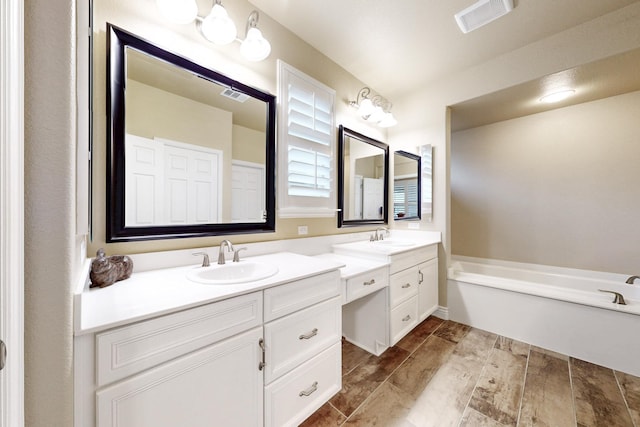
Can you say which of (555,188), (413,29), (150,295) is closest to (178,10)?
(150,295)

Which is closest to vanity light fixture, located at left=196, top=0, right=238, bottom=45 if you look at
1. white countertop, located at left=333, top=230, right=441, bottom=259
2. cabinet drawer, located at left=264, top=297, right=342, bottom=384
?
cabinet drawer, located at left=264, top=297, right=342, bottom=384

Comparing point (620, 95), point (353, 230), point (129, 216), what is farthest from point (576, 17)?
point (129, 216)

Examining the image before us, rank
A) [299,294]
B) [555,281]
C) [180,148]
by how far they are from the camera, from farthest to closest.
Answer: [555,281]
[180,148]
[299,294]

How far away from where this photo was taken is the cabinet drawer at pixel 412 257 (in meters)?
1.87

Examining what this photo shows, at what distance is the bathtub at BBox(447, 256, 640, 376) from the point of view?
165 centimetres

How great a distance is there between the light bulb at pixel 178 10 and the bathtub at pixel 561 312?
2.89m

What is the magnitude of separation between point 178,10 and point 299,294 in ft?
4.97

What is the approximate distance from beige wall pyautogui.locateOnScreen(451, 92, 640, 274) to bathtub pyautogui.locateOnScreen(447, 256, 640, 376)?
21cm

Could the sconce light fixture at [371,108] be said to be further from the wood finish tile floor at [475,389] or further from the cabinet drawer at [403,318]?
the wood finish tile floor at [475,389]

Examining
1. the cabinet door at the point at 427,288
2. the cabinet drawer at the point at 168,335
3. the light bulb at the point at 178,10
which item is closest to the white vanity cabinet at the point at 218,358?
the cabinet drawer at the point at 168,335

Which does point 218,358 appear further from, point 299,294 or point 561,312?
point 561,312

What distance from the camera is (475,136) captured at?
126 inches

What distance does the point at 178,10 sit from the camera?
1163 millimetres

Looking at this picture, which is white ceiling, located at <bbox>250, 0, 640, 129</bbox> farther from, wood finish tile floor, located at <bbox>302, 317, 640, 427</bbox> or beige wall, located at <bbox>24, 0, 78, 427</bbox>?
wood finish tile floor, located at <bbox>302, 317, 640, 427</bbox>
